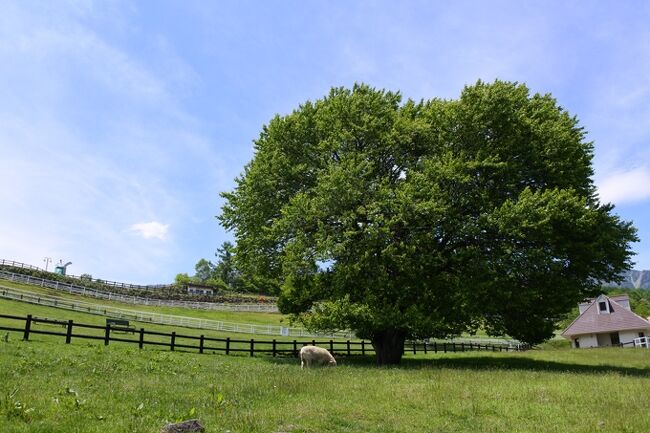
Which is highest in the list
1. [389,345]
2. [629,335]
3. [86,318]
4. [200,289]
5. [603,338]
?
[200,289]

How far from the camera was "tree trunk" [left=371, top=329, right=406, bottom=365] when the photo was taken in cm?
2520

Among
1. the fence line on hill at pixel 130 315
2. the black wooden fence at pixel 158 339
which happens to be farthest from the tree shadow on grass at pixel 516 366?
the fence line on hill at pixel 130 315

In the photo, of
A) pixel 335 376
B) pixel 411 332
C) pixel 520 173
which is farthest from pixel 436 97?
pixel 335 376

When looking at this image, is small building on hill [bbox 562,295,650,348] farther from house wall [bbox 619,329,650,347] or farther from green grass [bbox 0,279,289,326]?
green grass [bbox 0,279,289,326]

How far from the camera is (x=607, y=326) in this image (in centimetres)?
5884

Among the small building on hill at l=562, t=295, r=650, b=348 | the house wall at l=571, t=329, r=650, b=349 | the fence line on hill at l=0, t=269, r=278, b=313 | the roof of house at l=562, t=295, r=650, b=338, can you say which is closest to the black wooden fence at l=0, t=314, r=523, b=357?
the roof of house at l=562, t=295, r=650, b=338

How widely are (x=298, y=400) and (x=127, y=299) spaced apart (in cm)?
5991

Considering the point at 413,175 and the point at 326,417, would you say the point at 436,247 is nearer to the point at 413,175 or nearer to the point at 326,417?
the point at 413,175

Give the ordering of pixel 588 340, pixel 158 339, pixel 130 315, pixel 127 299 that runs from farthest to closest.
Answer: pixel 127 299 → pixel 588 340 → pixel 130 315 → pixel 158 339

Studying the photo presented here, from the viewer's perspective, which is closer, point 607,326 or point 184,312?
point 607,326

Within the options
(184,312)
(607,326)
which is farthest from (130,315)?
A: (607,326)

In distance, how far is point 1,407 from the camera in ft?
28.0

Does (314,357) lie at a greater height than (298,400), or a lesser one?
greater

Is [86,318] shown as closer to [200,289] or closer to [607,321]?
[200,289]
